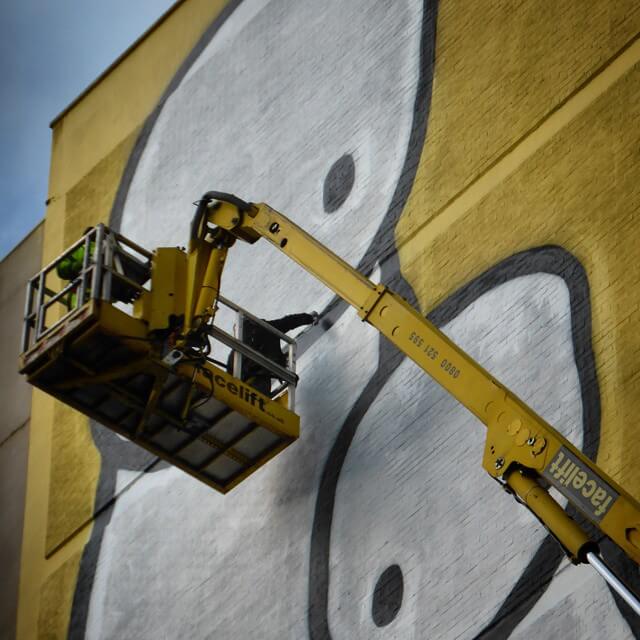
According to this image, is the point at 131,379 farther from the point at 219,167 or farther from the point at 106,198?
the point at 106,198

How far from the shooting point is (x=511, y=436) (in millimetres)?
15539

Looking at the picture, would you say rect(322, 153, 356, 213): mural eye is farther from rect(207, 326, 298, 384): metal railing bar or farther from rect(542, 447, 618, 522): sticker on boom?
rect(542, 447, 618, 522): sticker on boom

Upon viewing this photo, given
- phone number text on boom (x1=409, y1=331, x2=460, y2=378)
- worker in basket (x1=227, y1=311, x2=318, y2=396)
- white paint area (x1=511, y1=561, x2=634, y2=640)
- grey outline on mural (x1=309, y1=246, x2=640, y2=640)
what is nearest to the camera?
white paint area (x1=511, y1=561, x2=634, y2=640)

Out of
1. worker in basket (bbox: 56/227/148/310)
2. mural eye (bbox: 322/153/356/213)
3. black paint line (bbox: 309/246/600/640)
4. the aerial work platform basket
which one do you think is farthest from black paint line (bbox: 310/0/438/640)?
worker in basket (bbox: 56/227/148/310)

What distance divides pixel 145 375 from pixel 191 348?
673mm

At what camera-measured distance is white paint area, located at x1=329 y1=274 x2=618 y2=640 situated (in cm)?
1742

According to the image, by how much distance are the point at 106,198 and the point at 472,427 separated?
11057mm

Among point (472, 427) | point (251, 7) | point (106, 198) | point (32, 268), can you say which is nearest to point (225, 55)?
point (251, 7)

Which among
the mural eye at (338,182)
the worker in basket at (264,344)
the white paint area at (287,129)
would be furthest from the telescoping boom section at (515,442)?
the mural eye at (338,182)

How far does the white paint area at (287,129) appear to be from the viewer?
22.2m

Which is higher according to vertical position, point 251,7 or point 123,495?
point 251,7

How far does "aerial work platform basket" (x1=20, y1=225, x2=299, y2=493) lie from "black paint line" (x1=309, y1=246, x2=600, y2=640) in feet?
2.66

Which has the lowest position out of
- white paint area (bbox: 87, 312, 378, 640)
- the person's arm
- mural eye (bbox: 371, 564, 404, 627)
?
mural eye (bbox: 371, 564, 404, 627)

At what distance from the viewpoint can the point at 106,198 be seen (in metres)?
27.4
